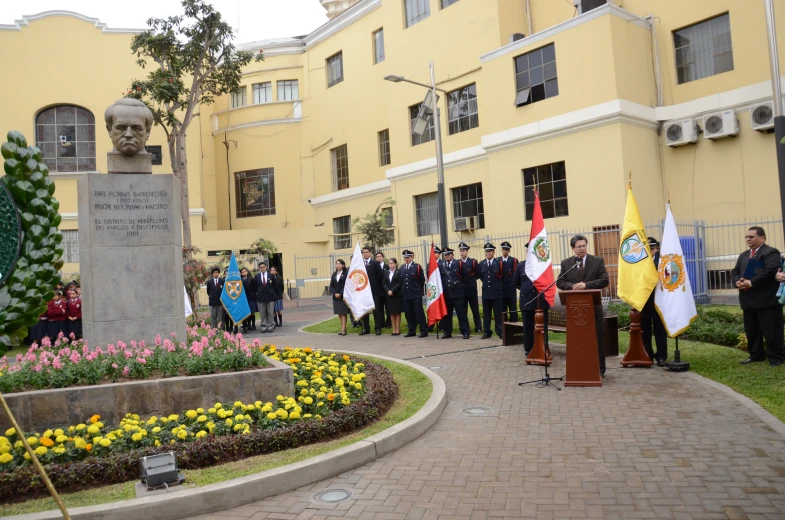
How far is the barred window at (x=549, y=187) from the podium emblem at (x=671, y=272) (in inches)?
370

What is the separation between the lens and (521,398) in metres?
7.98

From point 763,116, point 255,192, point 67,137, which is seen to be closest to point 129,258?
point 763,116

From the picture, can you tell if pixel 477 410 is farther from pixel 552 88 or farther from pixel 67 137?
pixel 67 137

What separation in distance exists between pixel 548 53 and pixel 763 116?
617 cm

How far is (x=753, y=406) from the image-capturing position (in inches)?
275

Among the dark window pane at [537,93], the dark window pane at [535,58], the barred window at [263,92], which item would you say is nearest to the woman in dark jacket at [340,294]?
the dark window pane at [537,93]

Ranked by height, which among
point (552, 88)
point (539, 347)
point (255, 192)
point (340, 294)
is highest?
point (552, 88)

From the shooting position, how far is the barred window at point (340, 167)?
30.5 metres

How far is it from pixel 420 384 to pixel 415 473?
3223 millimetres

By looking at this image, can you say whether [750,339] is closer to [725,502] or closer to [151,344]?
[725,502]

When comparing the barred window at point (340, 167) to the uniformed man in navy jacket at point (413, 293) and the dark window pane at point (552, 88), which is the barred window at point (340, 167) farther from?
the uniformed man in navy jacket at point (413, 293)

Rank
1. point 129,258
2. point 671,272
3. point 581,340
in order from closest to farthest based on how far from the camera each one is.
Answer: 1. point 581,340
2. point 129,258
3. point 671,272

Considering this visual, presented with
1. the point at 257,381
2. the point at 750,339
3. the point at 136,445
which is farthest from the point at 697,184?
the point at 136,445

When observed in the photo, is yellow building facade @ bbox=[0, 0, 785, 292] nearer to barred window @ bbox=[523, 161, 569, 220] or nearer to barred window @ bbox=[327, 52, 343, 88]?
barred window @ bbox=[523, 161, 569, 220]
